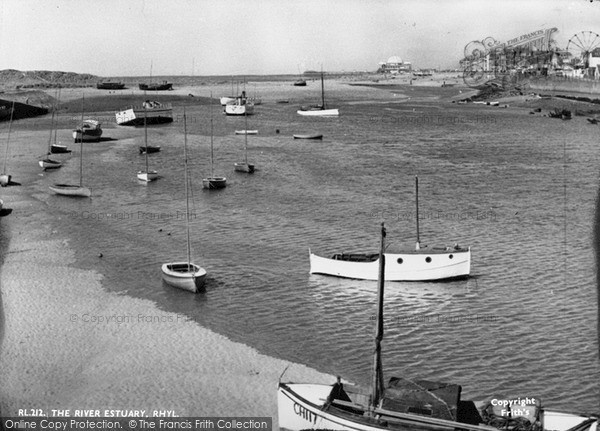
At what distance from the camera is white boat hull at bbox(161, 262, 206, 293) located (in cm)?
3322

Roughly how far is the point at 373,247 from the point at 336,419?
23.4 meters

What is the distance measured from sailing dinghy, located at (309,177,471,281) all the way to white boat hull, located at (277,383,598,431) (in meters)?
15.2

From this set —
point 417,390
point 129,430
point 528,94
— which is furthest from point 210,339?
point 528,94

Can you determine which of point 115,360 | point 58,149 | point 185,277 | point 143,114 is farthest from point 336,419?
point 143,114

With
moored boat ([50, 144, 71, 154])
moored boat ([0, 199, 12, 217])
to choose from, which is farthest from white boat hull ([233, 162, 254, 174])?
moored boat ([0, 199, 12, 217])

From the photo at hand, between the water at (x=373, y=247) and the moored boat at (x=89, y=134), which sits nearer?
the water at (x=373, y=247)

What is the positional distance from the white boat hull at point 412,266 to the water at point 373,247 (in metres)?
0.52

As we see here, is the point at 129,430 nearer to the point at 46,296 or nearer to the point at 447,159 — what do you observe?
the point at 46,296

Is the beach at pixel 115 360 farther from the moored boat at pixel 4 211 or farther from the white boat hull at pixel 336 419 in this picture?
the moored boat at pixel 4 211

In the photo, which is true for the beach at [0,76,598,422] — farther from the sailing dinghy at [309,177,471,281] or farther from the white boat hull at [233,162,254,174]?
the white boat hull at [233,162,254,174]

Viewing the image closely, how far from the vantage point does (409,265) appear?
114 feet

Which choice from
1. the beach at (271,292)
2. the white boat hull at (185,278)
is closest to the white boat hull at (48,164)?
the beach at (271,292)

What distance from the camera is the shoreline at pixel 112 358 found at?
22938 millimetres

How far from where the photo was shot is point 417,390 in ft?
62.4
